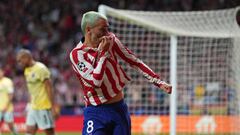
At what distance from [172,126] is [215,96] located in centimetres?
291

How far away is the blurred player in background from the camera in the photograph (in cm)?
1102

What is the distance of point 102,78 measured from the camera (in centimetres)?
597

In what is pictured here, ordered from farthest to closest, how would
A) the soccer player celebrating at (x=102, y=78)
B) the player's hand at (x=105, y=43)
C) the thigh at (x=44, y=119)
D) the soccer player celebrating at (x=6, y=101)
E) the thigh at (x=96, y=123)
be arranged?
1. the soccer player celebrating at (x=6, y=101)
2. the thigh at (x=44, y=119)
3. the thigh at (x=96, y=123)
4. the soccer player celebrating at (x=102, y=78)
5. the player's hand at (x=105, y=43)

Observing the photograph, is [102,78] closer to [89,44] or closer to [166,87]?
[89,44]

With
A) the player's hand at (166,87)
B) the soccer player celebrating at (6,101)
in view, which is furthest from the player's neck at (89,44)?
the soccer player celebrating at (6,101)

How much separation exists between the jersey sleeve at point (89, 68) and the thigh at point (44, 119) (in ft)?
16.5

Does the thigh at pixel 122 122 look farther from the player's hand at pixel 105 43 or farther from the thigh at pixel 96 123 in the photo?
the player's hand at pixel 105 43

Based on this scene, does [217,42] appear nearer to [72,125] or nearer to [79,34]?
[72,125]

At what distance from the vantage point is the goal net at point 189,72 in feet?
41.1

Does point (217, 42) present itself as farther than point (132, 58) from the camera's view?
Yes

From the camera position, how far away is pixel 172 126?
1177 cm

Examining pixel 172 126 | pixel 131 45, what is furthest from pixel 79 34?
pixel 172 126

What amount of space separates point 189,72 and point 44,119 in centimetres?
404

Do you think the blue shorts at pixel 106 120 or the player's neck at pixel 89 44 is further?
the blue shorts at pixel 106 120
